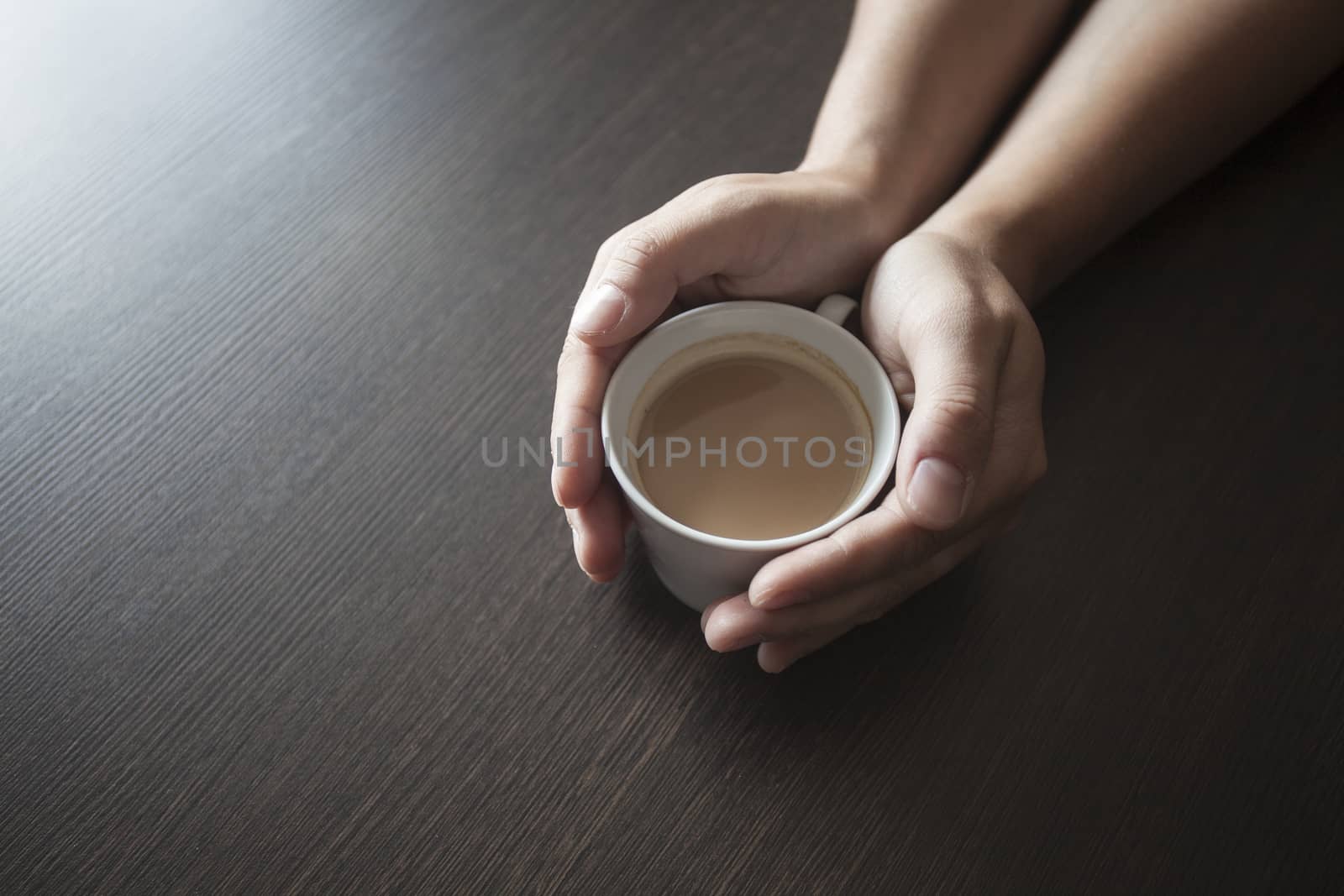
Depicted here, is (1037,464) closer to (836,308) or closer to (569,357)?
(836,308)

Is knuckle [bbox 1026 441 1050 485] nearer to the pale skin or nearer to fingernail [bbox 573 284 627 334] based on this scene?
the pale skin

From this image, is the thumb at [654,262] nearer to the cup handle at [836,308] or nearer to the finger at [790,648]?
the cup handle at [836,308]

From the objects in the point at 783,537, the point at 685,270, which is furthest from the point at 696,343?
the point at 783,537

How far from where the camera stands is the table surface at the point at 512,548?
0.62m

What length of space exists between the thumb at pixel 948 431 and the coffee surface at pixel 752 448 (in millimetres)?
87

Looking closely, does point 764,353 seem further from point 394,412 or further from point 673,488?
point 394,412

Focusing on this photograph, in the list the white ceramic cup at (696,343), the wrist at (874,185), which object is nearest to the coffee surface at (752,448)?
the white ceramic cup at (696,343)

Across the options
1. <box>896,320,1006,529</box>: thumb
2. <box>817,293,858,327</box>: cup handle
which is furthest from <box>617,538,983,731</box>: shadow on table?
<box>817,293,858,327</box>: cup handle

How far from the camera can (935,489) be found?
568 mm

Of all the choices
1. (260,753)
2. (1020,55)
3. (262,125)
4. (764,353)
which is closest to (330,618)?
(260,753)

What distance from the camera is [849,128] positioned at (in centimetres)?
79

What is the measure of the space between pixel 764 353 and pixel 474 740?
0.35 m

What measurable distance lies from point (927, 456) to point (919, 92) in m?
0.40

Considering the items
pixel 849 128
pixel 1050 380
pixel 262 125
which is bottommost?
pixel 1050 380
